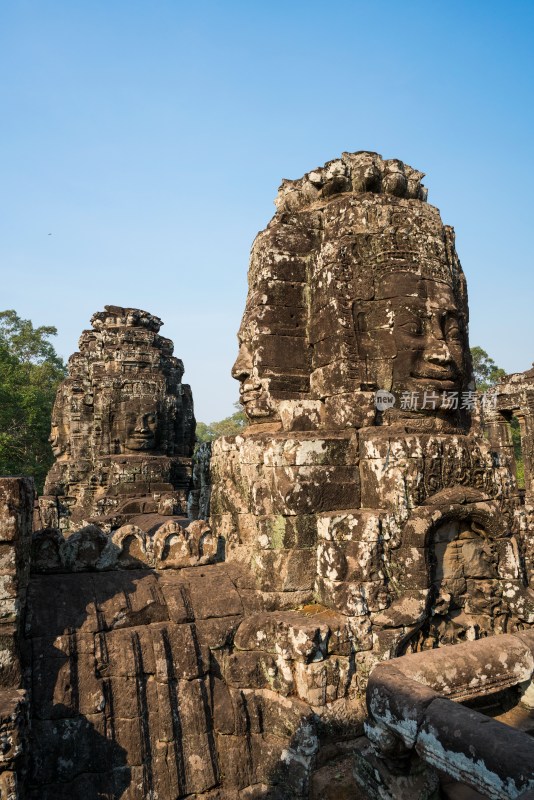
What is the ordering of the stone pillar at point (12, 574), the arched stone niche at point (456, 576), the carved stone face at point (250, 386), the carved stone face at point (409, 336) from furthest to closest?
the carved stone face at point (250, 386) → the carved stone face at point (409, 336) → the arched stone niche at point (456, 576) → the stone pillar at point (12, 574)

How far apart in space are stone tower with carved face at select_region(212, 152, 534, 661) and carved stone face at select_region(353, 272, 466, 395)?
0.5 inches

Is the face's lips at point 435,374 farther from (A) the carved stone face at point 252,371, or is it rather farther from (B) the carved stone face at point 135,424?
(B) the carved stone face at point 135,424

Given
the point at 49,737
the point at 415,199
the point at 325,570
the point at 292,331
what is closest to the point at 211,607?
the point at 325,570

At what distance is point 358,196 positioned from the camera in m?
5.04

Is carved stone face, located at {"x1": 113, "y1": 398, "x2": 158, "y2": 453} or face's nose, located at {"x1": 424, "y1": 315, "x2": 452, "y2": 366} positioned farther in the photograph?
carved stone face, located at {"x1": 113, "y1": 398, "x2": 158, "y2": 453}

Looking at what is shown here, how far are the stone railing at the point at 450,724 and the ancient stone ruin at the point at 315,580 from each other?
0.5 inches

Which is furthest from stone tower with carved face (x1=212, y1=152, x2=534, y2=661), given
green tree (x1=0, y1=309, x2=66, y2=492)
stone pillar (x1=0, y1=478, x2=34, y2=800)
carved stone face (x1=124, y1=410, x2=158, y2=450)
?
green tree (x1=0, y1=309, x2=66, y2=492)

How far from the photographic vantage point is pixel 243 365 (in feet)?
16.5

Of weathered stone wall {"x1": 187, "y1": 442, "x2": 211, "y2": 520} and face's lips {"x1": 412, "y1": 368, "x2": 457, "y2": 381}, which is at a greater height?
face's lips {"x1": 412, "y1": 368, "x2": 457, "y2": 381}

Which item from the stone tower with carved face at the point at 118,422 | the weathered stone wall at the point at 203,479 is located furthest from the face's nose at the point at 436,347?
the stone tower with carved face at the point at 118,422

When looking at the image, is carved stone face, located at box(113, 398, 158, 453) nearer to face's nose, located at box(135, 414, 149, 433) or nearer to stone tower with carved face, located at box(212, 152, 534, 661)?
face's nose, located at box(135, 414, 149, 433)

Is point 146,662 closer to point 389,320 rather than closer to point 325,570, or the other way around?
point 325,570

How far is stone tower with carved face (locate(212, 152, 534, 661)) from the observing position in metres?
4.00

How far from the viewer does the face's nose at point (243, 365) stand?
195 inches
